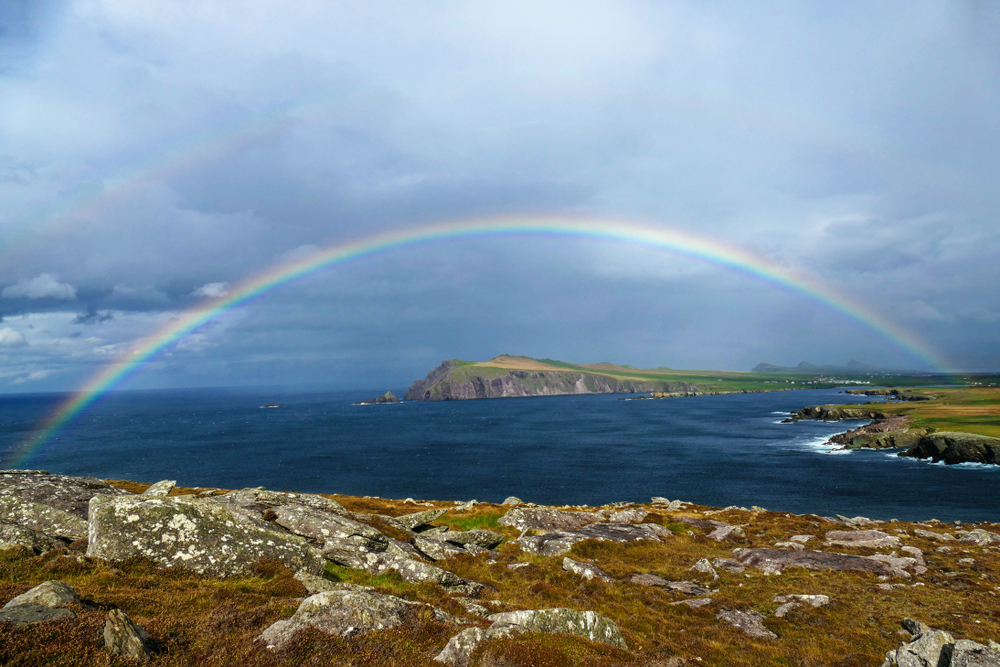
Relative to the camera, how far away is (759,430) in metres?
161

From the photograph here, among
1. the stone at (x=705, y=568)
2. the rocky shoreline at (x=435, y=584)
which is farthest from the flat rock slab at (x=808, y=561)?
the stone at (x=705, y=568)

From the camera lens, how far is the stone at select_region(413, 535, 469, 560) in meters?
24.1

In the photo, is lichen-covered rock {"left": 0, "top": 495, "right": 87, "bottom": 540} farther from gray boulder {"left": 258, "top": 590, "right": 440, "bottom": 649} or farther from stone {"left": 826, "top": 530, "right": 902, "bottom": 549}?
stone {"left": 826, "top": 530, "right": 902, "bottom": 549}

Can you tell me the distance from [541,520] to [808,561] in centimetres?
1780

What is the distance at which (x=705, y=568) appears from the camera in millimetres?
26703

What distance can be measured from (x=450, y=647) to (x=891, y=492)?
3922 inches

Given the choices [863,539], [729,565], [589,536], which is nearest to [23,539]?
[589,536]

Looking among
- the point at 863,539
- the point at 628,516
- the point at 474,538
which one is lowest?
the point at 628,516

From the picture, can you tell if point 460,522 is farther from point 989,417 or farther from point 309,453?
point 989,417

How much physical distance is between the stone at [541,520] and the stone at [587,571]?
11252mm

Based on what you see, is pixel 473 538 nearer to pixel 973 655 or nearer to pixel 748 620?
pixel 748 620

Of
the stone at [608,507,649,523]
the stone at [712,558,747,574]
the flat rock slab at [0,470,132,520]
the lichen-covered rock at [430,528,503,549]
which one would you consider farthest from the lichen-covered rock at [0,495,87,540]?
the stone at [608,507,649,523]

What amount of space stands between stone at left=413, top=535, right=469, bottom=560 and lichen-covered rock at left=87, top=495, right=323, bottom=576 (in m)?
7.64

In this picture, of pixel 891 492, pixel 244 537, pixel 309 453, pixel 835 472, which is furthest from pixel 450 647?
pixel 309 453
